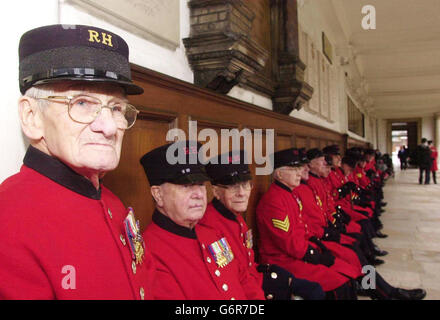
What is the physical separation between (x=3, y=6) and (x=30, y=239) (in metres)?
0.91

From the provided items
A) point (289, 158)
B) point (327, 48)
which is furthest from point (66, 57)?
point (327, 48)

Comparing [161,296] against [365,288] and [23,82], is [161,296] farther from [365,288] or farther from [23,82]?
[365,288]

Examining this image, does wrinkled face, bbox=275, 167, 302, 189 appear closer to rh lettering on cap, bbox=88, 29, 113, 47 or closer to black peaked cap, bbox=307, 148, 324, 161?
black peaked cap, bbox=307, 148, 324, 161

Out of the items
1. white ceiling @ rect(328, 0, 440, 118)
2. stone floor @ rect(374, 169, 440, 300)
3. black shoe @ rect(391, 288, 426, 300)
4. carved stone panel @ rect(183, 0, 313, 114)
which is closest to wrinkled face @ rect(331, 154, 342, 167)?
stone floor @ rect(374, 169, 440, 300)

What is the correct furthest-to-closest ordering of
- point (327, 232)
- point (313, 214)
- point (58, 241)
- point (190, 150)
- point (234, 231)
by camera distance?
point (313, 214), point (327, 232), point (234, 231), point (190, 150), point (58, 241)

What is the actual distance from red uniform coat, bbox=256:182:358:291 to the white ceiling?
17.0 feet

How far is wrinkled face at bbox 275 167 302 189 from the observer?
2.92 m

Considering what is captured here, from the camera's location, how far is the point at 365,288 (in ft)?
9.55

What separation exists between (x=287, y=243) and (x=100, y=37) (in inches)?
79.0

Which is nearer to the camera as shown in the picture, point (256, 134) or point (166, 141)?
point (166, 141)

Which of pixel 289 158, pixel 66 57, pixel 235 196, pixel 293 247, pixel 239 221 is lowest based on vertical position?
pixel 293 247

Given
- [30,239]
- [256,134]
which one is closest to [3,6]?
[30,239]

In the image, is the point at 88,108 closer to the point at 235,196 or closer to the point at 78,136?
the point at 78,136

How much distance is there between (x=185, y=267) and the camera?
1.47 m
